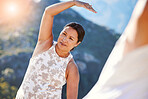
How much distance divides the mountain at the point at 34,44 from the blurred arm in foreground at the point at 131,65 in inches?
215

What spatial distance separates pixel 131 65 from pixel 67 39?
1117 millimetres

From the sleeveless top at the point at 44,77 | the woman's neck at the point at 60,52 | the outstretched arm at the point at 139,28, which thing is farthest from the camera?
the woman's neck at the point at 60,52

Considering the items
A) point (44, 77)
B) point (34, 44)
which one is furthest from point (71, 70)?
point (34, 44)

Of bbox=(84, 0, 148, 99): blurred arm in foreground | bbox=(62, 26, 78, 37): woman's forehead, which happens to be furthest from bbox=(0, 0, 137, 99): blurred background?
bbox=(84, 0, 148, 99): blurred arm in foreground

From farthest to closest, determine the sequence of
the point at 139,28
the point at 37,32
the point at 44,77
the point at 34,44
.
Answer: the point at 37,32 < the point at 34,44 < the point at 44,77 < the point at 139,28

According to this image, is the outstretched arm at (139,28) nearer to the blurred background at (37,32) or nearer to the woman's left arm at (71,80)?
the woman's left arm at (71,80)

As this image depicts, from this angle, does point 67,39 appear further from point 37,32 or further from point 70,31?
point 37,32

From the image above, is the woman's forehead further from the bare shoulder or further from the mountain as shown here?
the mountain

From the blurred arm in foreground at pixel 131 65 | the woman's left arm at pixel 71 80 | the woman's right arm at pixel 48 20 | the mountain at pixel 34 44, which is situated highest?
the blurred arm in foreground at pixel 131 65

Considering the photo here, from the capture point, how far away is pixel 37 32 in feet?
24.1

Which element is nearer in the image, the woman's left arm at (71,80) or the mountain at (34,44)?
the woman's left arm at (71,80)

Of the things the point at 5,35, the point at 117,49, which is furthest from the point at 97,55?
the point at 117,49

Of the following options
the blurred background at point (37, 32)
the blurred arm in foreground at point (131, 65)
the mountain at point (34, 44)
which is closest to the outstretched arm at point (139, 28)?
the blurred arm in foreground at point (131, 65)

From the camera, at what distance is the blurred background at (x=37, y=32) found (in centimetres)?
612
